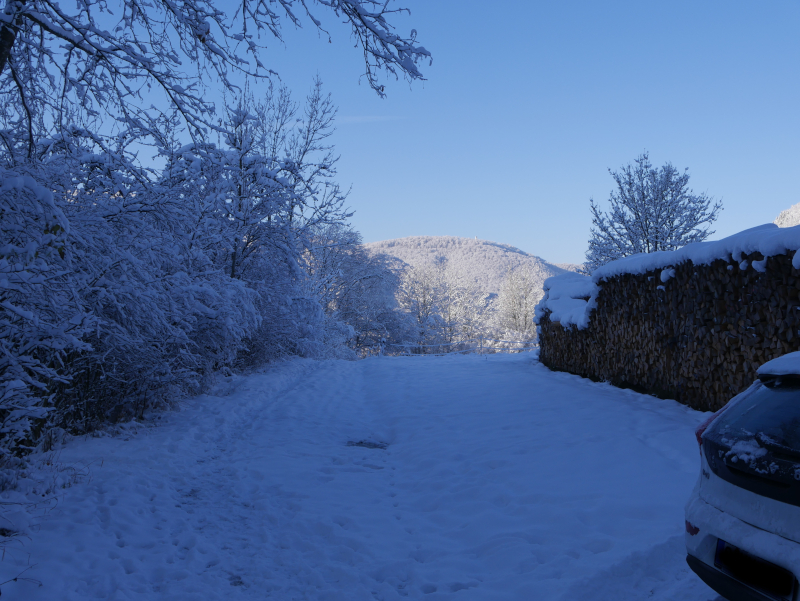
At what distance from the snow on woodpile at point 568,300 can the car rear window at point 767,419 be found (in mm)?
7611

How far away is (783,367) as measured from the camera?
86.7 inches

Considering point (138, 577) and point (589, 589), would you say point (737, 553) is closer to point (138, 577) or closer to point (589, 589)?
point (589, 589)

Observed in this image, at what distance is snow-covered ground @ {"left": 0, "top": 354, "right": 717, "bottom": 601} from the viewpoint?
117 inches

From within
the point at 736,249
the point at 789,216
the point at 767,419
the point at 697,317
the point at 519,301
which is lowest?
the point at 767,419

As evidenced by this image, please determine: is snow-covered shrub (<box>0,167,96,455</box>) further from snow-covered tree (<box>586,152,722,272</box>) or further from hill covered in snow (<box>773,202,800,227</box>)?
hill covered in snow (<box>773,202,800,227</box>)

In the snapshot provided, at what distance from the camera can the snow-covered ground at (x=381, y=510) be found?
117 inches

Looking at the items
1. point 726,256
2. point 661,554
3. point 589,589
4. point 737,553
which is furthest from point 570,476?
point 726,256

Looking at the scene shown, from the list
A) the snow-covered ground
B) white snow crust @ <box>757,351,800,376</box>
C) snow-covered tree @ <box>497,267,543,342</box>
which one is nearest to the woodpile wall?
the snow-covered ground

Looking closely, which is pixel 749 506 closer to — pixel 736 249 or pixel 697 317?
pixel 736 249

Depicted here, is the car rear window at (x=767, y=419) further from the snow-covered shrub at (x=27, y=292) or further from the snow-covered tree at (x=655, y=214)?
the snow-covered tree at (x=655, y=214)

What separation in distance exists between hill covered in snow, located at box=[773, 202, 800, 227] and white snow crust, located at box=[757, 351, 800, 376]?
183 ft

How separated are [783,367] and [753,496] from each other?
0.63m

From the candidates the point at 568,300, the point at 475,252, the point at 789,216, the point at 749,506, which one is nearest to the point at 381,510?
the point at 749,506

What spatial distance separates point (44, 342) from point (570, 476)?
479cm
